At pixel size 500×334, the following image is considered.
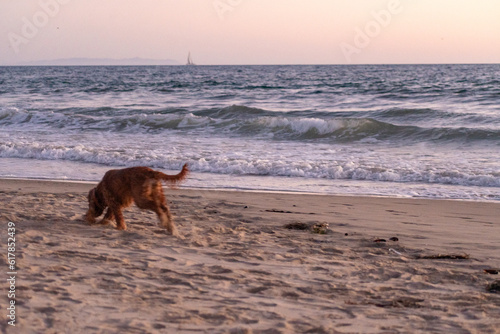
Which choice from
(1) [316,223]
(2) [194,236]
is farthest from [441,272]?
(2) [194,236]

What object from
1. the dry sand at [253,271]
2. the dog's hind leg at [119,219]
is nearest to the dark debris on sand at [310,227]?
the dry sand at [253,271]

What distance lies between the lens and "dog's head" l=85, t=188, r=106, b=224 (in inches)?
224

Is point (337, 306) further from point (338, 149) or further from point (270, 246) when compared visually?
point (338, 149)

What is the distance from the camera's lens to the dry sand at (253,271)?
327 cm

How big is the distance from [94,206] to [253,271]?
2.33 meters

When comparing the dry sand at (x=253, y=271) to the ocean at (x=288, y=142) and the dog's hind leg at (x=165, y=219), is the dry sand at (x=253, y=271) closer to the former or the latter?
the dog's hind leg at (x=165, y=219)

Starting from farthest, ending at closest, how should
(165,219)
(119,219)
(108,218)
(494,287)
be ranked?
1. (108,218)
2. (119,219)
3. (165,219)
4. (494,287)

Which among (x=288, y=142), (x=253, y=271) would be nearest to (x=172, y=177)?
(x=253, y=271)

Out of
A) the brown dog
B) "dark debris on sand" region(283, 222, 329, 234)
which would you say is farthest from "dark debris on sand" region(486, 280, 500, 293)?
the brown dog

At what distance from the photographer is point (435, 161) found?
11.0 metres

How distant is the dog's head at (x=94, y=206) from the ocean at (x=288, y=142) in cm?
316

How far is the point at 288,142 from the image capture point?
14.7 m

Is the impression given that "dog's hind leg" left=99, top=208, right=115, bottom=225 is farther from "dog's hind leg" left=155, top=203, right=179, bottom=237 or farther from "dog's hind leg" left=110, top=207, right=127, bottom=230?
"dog's hind leg" left=155, top=203, right=179, bottom=237

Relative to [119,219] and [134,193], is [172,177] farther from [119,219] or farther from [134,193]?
[119,219]
